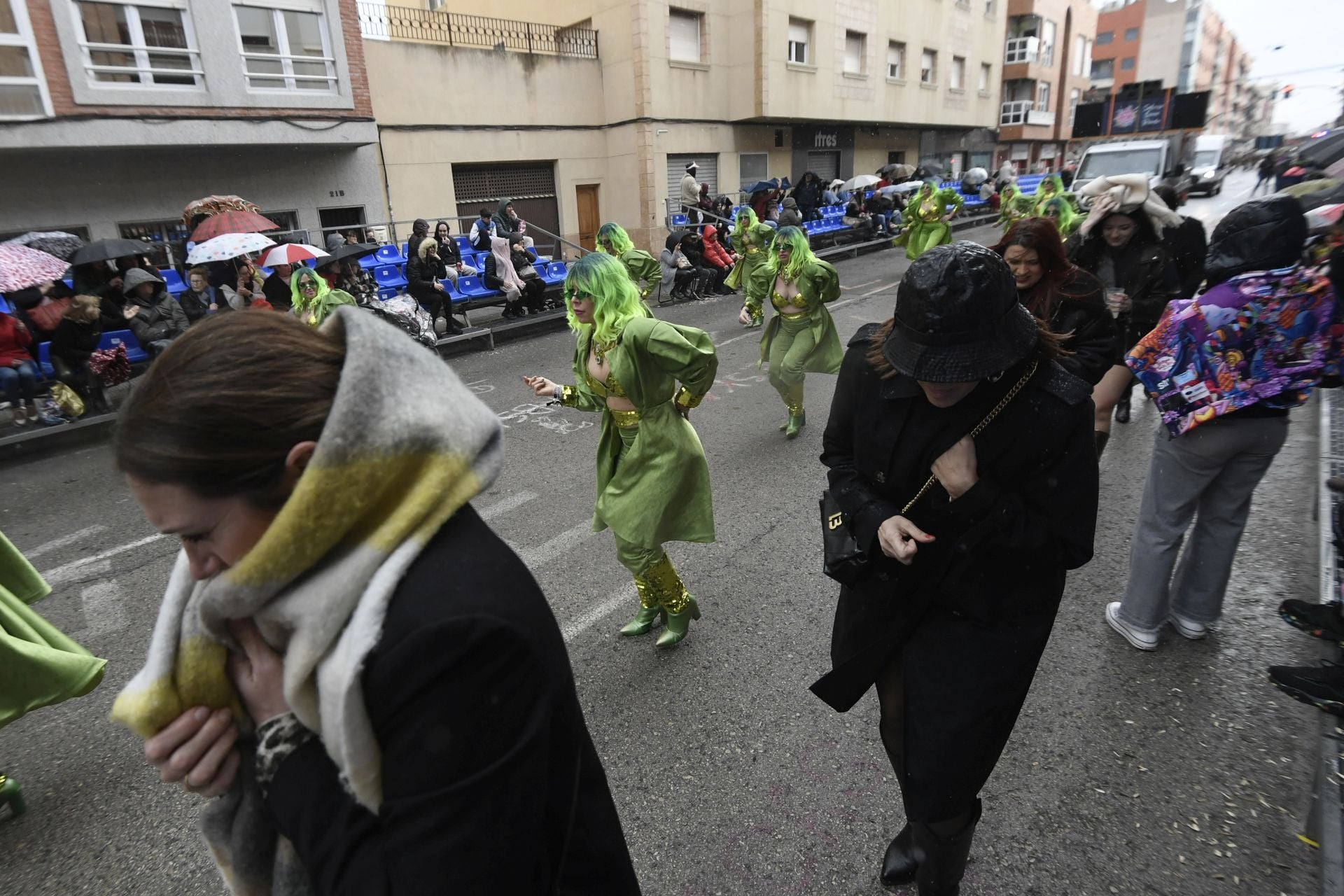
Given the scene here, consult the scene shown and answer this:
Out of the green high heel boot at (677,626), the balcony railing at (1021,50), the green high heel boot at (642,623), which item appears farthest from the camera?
the balcony railing at (1021,50)

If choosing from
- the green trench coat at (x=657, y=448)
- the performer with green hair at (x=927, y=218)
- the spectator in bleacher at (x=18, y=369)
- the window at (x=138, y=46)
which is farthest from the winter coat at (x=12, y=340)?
the performer with green hair at (x=927, y=218)

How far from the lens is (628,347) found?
3379mm

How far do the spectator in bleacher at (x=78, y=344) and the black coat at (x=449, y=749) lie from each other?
356 inches

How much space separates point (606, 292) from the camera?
3.53 metres

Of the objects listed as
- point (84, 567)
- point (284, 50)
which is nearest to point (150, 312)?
point (84, 567)

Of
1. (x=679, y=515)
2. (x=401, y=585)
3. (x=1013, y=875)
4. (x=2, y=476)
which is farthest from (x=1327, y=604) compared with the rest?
(x=2, y=476)

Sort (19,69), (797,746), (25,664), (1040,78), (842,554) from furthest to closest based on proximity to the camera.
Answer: (1040,78)
(19,69)
(797,746)
(25,664)
(842,554)

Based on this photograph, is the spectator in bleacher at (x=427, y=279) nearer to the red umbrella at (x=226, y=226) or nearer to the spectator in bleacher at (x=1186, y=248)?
the red umbrella at (x=226, y=226)

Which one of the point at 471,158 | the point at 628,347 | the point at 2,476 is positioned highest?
the point at 471,158

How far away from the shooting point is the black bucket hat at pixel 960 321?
1.62m

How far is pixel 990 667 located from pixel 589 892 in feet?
3.84

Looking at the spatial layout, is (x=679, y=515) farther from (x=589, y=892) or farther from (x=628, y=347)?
(x=589, y=892)

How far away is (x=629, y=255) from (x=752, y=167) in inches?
717

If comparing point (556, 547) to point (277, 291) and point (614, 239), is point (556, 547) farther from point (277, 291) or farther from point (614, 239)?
point (277, 291)
